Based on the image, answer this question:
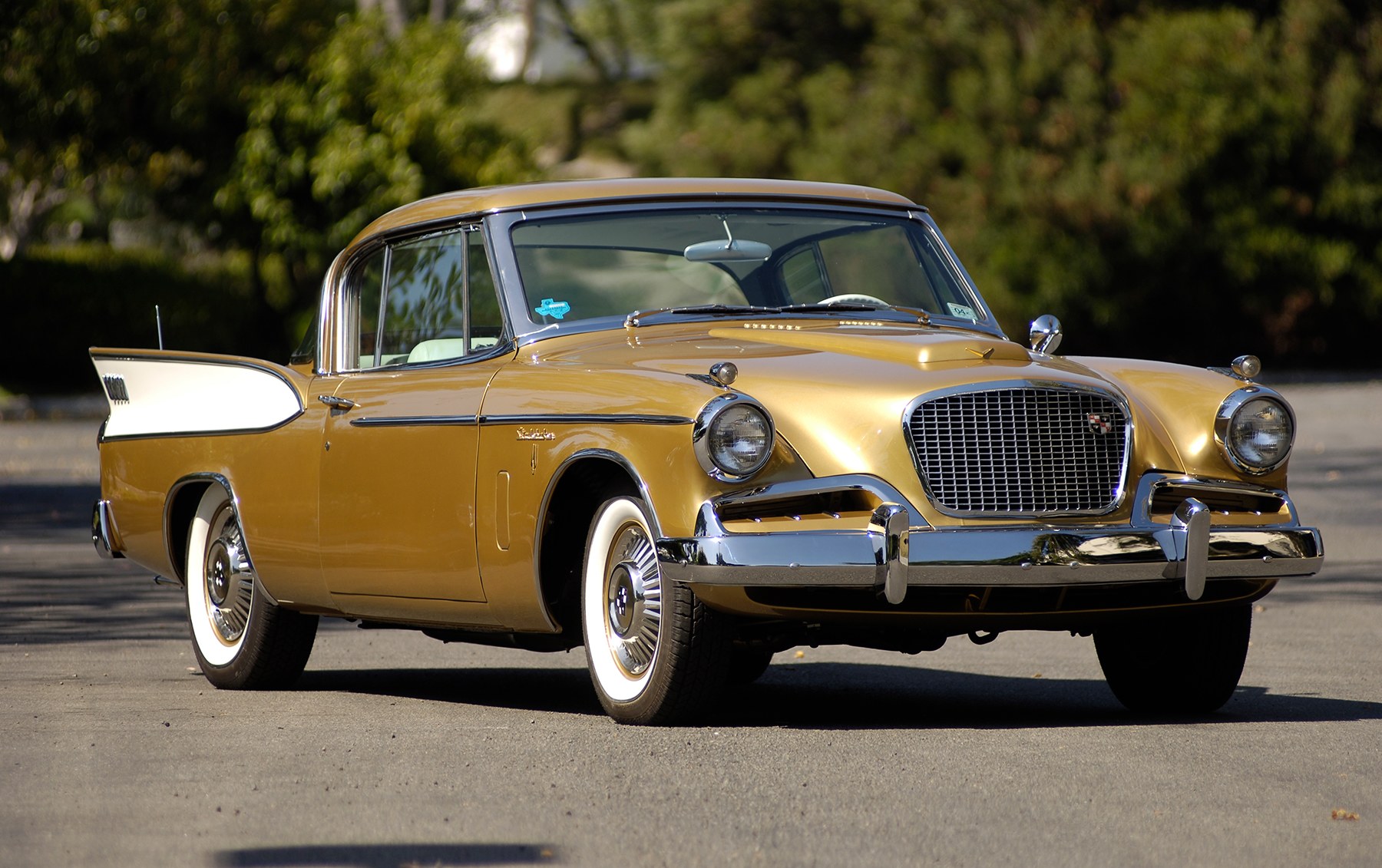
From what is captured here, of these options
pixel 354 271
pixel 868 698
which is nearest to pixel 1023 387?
pixel 868 698

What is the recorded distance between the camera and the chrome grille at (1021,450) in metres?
5.90

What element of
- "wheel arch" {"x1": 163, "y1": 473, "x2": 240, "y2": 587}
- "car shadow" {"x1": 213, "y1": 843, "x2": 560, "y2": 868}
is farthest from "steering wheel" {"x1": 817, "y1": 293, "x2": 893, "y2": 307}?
"car shadow" {"x1": 213, "y1": 843, "x2": 560, "y2": 868}

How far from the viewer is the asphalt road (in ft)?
14.5

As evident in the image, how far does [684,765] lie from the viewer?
5367 millimetres

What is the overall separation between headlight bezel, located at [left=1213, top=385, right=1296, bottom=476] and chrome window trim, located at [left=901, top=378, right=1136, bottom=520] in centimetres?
35

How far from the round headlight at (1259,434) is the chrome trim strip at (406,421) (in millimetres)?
2411

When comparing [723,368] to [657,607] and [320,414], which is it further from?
[320,414]

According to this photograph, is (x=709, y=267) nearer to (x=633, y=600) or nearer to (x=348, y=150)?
(x=633, y=600)

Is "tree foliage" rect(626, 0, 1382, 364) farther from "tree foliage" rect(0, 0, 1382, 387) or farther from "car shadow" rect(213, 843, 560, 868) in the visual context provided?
"car shadow" rect(213, 843, 560, 868)

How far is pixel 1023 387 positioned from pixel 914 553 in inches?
28.2

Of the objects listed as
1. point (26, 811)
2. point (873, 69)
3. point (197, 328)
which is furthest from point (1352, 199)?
point (26, 811)

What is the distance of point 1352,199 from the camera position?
1325 inches

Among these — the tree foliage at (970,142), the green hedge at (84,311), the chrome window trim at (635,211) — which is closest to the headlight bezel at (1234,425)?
the chrome window trim at (635,211)

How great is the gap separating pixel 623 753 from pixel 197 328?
30.9 metres
